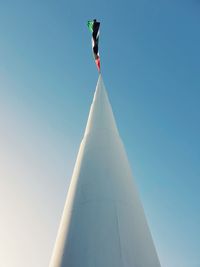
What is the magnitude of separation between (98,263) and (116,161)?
2.76m

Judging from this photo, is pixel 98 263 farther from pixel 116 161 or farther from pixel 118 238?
pixel 116 161

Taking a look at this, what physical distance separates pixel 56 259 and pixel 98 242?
1114 millimetres

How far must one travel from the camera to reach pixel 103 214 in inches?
331

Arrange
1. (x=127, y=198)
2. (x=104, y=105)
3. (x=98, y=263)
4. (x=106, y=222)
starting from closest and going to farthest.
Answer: (x=98, y=263)
(x=106, y=222)
(x=127, y=198)
(x=104, y=105)

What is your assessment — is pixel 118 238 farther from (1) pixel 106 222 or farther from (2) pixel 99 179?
(2) pixel 99 179

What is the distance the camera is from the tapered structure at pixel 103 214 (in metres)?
7.86

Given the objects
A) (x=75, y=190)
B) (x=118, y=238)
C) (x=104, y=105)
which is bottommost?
(x=118, y=238)

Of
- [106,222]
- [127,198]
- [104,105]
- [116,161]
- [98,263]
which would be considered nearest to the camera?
[98,263]

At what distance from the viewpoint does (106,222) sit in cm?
823

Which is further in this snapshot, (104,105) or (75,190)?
(104,105)

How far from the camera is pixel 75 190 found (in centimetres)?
922

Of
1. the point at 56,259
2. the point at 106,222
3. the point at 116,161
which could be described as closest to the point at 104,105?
the point at 116,161

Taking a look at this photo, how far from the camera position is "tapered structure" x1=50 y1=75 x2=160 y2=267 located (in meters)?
7.86

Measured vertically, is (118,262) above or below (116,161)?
below
